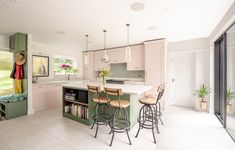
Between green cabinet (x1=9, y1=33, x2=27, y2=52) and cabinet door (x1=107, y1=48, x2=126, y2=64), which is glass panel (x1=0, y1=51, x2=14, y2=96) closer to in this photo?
green cabinet (x1=9, y1=33, x2=27, y2=52)

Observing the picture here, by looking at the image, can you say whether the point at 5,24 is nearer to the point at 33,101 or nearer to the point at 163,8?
the point at 33,101

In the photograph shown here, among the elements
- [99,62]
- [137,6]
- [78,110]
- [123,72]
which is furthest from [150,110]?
[99,62]

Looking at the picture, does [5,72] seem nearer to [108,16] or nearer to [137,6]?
[108,16]

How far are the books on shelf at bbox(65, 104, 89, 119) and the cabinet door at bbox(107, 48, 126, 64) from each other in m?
2.72

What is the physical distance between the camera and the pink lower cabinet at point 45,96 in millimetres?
3783

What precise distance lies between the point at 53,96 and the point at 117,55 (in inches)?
118

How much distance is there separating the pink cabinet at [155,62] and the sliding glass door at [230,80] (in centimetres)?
156

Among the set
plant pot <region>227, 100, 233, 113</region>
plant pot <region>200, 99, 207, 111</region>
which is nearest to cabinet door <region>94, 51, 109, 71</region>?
plant pot <region>200, 99, 207, 111</region>

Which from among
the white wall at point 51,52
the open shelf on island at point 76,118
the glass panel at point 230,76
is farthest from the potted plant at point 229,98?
the white wall at point 51,52

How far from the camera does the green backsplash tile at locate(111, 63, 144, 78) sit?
16.7ft

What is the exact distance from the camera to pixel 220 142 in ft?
7.11

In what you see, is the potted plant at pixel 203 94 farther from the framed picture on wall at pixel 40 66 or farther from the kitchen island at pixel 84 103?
the framed picture on wall at pixel 40 66

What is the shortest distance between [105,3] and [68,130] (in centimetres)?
265

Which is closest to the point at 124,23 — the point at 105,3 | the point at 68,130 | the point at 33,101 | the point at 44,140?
the point at 105,3
